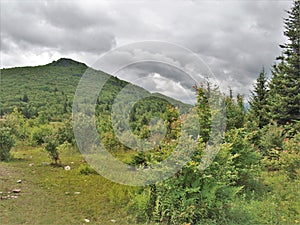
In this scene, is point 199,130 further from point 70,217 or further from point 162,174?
point 70,217

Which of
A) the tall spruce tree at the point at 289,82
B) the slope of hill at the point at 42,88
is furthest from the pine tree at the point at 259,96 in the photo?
the slope of hill at the point at 42,88

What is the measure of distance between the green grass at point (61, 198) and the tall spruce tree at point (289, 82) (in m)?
9.41

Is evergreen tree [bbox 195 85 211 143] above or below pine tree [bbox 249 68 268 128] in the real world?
below

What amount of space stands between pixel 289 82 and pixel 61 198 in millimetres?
11657

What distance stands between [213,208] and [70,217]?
2732mm

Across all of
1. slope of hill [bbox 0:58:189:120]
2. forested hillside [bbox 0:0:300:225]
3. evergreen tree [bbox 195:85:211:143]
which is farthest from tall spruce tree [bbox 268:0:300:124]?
slope of hill [bbox 0:58:189:120]

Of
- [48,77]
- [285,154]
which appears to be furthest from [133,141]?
[48,77]

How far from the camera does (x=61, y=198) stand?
Answer: 671cm

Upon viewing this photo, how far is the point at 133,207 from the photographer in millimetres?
5762

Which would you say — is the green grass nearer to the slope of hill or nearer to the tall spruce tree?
the tall spruce tree

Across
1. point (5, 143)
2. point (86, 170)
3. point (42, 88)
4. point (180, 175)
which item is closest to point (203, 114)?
point (180, 175)

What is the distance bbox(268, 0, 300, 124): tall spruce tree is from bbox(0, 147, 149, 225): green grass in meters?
9.41

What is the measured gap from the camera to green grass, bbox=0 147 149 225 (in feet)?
17.9

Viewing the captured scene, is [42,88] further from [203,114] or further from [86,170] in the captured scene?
[203,114]
